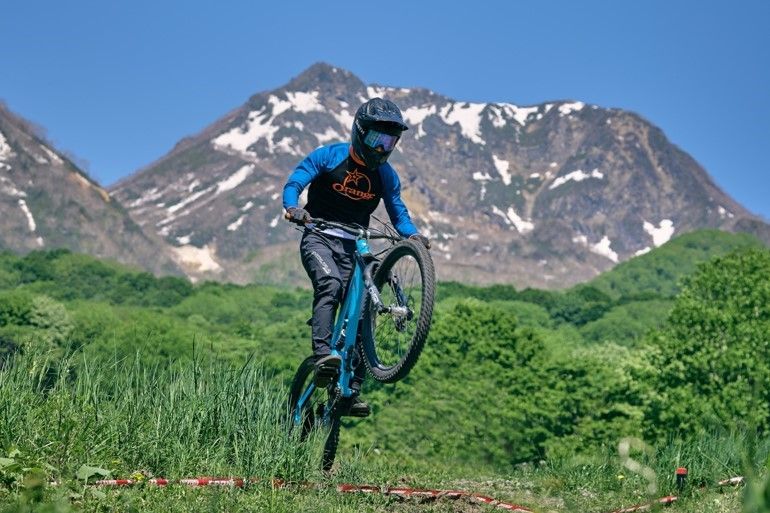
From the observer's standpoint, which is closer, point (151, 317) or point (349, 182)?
point (349, 182)

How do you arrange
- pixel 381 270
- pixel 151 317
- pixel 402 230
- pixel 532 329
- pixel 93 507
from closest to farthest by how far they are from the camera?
pixel 93 507 → pixel 381 270 → pixel 402 230 → pixel 532 329 → pixel 151 317

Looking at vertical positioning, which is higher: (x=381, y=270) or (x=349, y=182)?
(x=349, y=182)

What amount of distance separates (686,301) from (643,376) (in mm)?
5312

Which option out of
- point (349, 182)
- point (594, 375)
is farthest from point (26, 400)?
point (594, 375)

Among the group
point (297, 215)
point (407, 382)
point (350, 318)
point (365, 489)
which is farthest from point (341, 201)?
point (407, 382)

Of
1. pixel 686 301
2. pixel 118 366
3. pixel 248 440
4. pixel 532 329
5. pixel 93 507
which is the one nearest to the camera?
pixel 93 507

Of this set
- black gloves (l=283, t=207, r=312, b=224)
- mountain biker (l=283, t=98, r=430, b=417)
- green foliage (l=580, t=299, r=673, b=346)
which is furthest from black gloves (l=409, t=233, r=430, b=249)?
green foliage (l=580, t=299, r=673, b=346)

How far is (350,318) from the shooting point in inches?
339

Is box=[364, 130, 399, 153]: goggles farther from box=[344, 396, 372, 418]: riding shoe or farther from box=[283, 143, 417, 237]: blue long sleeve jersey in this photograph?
box=[344, 396, 372, 418]: riding shoe

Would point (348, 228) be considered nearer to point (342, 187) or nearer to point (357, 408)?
point (342, 187)

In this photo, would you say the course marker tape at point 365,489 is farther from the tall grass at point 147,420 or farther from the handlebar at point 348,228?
the handlebar at point 348,228

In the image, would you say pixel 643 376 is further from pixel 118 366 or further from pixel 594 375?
pixel 118 366

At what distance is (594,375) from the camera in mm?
64562

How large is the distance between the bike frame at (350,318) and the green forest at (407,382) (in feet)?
1.67
